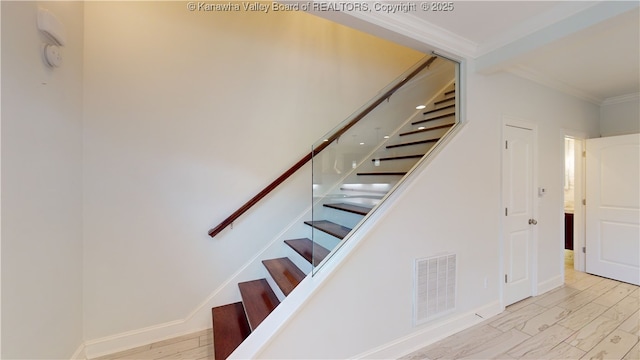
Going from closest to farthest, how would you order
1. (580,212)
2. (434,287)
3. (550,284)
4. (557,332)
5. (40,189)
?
(40,189) → (434,287) → (557,332) → (550,284) → (580,212)

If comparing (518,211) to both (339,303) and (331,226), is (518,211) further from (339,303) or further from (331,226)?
(339,303)

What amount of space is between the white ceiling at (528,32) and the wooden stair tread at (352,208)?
140 cm

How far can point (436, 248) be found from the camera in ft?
7.27

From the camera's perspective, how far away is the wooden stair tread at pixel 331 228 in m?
2.01

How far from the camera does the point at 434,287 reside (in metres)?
2.19

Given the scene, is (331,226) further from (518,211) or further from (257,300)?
(518,211)

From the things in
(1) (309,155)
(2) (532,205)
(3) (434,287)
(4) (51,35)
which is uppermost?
(4) (51,35)

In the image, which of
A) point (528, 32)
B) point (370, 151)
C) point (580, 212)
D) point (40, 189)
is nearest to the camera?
point (40, 189)

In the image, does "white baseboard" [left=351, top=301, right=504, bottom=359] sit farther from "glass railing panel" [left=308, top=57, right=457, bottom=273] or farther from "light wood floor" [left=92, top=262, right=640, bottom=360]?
"glass railing panel" [left=308, top=57, right=457, bottom=273]

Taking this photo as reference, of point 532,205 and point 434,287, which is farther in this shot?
point 532,205

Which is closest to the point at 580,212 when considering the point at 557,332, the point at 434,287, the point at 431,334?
the point at 557,332

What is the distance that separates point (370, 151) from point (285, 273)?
4.66 ft

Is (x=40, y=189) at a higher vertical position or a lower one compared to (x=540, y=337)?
higher

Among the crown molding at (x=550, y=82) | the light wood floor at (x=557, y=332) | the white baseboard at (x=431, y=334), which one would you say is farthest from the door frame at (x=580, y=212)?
the white baseboard at (x=431, y=334)
